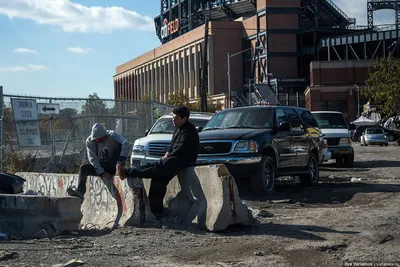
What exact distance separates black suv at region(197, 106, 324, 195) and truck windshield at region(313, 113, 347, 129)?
21.3 ft

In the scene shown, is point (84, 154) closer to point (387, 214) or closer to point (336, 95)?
point (387, 214)

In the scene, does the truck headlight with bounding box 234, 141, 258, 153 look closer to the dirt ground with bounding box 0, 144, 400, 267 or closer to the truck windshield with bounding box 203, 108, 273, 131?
the truck windshield with bounding box 203, 108, 273, 131

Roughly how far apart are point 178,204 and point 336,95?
7317 centimetres

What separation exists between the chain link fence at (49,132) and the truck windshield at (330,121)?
762 centimetres

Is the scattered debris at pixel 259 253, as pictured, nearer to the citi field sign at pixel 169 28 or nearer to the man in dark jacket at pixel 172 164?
the man in dark jacket at pixel 172 164

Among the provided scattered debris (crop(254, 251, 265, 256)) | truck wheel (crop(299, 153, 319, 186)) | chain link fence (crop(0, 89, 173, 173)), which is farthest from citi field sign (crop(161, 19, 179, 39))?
scattered debris (crop(254, 251, 265, 256))

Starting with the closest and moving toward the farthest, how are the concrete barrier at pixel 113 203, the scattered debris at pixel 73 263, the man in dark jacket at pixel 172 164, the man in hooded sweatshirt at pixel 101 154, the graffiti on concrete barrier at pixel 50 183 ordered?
the scattered debris at pixel 73 263, the concrete barrier at pixel 113 203, the man in dark jacket at pixel 172 164, the man in hooded sweatshirt at pixel 101 154, the graffiti on concrete barrier at pixel 50 183

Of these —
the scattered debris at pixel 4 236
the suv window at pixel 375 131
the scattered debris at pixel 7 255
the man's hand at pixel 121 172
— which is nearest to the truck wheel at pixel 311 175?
the man's hand at pixel 121 172

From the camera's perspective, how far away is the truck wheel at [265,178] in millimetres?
12203

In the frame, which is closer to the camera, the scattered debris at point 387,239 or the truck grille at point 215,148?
the scattered debris at point 387,239

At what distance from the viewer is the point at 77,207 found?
27.9 feet

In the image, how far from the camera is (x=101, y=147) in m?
9.47

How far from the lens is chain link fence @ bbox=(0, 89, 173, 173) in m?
15.3

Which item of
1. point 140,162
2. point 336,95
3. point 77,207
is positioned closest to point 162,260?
point 77,207
